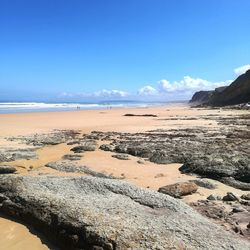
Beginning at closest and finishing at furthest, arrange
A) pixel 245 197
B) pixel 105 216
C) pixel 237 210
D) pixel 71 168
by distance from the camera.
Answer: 1. pixel 105 216
2. pixel 237 210
3. pixel 245 197
4. pixel 71 168

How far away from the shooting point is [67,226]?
525cm

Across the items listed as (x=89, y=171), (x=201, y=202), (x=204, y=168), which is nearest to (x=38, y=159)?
(x=89, y=171)

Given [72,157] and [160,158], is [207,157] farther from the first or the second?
[72,157]

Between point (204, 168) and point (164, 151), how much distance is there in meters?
2.59

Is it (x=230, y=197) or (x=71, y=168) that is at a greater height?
(x=71, y=168)

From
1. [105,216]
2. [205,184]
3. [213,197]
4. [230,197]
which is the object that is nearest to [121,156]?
[205,184]

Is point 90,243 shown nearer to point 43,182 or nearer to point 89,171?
point 43,182

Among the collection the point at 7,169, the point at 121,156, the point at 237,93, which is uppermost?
the point at 237,93

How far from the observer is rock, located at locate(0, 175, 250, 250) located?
15.6 ft

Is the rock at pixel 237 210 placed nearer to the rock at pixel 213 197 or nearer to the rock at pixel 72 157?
the rock at pixel 213 197

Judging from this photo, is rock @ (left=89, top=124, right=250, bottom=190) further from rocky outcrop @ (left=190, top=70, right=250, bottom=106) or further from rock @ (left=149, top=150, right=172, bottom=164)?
rocky outcrop @ (left=190, top=70, right=250, bottom=106)

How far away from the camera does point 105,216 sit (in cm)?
524

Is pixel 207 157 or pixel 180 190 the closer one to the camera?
pixel 180 190

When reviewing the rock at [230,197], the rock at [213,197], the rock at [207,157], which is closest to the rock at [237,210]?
the rock at [230,197]
